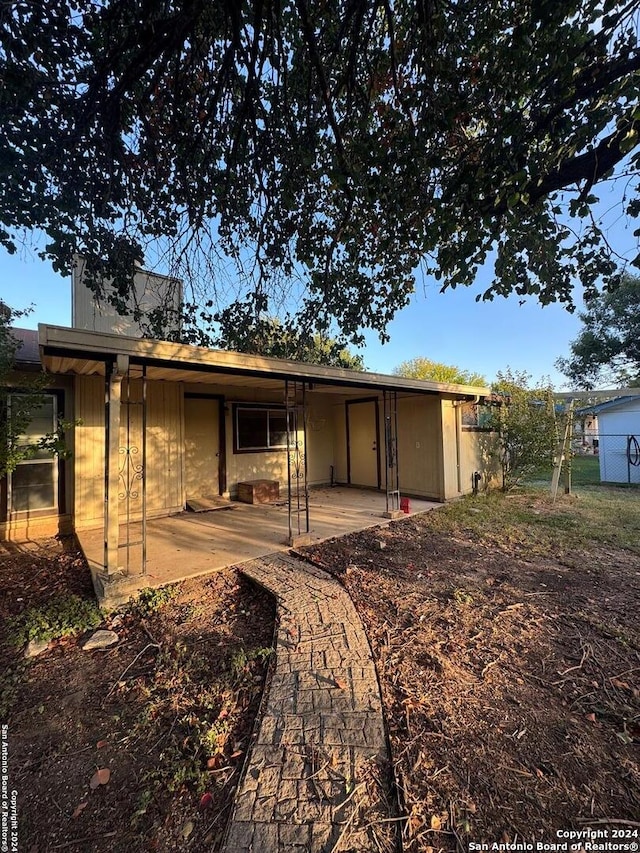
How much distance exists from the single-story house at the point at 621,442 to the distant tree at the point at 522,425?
125 inches

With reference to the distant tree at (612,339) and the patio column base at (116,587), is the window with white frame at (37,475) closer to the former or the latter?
the patio column base at (116,587)

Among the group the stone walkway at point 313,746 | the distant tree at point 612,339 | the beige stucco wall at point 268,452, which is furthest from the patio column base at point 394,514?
the distant tree at point 612,339

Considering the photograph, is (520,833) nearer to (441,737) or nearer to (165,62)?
(441,737)

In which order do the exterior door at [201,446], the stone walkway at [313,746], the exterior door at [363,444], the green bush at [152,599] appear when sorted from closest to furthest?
the stone walkway at [313,746]
the green bush at [152,599]
the exterior door at [201,446]
the exterior door at [363,444]

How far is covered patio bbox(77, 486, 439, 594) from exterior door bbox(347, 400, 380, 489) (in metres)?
1.30

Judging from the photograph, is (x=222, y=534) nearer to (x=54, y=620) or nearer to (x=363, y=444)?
(x=54, y=620)

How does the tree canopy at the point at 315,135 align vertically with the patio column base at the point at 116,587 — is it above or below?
above

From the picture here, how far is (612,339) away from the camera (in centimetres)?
1572

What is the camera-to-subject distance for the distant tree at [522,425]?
850 centimetres

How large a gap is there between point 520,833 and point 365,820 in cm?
62

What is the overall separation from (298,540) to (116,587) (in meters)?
2.28

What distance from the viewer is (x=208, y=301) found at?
4125mm

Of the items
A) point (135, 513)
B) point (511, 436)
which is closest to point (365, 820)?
point (135, 513)

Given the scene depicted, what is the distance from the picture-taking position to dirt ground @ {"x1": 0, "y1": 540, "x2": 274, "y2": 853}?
1581mm
